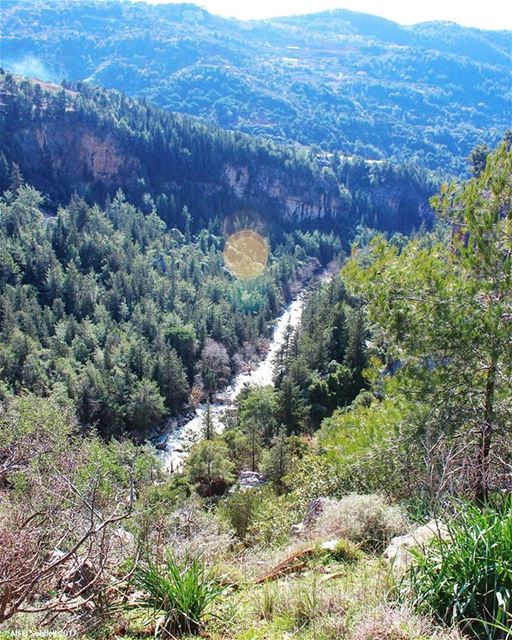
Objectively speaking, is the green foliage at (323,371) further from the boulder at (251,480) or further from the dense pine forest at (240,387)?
the boulder at (251,480)

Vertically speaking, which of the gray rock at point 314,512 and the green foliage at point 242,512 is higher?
the gray rock at point 314,512

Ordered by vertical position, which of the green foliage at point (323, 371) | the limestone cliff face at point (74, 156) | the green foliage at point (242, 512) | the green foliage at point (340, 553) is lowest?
the limestone cliff face at point (74, 156)

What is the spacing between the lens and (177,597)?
5.73 m

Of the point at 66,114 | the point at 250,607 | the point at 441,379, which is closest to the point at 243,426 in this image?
the point at 441,379

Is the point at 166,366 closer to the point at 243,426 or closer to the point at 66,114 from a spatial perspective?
the point at 243,426

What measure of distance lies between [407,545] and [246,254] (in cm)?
12057

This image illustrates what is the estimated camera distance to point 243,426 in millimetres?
44656

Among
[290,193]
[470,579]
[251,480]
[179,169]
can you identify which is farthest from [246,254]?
[470,579]

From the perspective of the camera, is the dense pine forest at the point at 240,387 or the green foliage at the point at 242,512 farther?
the green foliage at the point at 242,512

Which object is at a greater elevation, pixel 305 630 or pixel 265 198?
pixel 305 630

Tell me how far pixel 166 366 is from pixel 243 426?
17197 mm

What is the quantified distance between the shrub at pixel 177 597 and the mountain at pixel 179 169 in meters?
118

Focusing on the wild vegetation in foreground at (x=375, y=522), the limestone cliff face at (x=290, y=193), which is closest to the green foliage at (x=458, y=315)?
the wild vegetation in foreground at (x=375, y=522)

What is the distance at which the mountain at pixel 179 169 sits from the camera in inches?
4835
